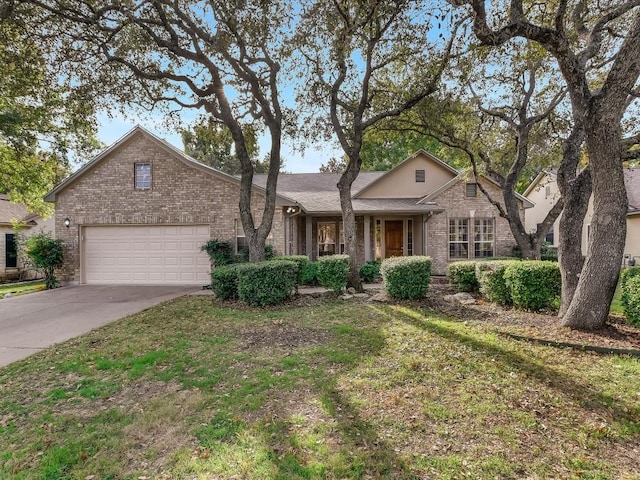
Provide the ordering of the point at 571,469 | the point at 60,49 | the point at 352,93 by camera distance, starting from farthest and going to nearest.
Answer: the point at 352,93
the point at 60,49
the point at 571,469

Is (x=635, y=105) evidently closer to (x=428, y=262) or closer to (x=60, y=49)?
(x=428, y=262)

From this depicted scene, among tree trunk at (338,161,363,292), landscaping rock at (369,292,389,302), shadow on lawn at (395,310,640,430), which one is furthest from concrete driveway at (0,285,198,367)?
shadow on lawn at (395,310,640,430)

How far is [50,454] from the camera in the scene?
3.05m

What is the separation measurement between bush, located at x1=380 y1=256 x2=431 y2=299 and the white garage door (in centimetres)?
718

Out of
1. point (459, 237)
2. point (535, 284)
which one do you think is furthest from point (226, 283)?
point (459, 237)

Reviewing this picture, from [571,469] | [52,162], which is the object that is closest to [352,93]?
[571,469]

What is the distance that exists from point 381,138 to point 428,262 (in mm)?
6797

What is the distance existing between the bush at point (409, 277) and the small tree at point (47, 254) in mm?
11686

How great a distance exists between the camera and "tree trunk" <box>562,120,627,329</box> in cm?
570

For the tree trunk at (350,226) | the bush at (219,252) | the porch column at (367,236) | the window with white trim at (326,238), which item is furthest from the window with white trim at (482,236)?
the bush at (219,252)

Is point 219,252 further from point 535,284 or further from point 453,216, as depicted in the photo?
point 453,216

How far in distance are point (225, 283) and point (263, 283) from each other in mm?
1315

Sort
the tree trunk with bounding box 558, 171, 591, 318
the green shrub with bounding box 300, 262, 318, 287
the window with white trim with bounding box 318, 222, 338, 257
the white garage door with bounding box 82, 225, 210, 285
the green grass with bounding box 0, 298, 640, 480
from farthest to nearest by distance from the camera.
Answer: the window with white trim with bounding box 318, 222, 338, 257 < the white garage door with bounding box 82, 225, 210, 285 < the green shrub with bounding box 300, 262, 318, 287 < the tree trunk with bounding box 558, 171, 591, 318 < the green grass with bounding box 0, 298, 640, 480

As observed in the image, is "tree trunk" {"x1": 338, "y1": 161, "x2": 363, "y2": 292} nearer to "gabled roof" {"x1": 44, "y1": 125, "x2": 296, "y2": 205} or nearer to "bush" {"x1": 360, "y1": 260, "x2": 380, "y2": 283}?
"bush" {"x1": 360, "y1": 260, "x2": 380, "y2": 283}
